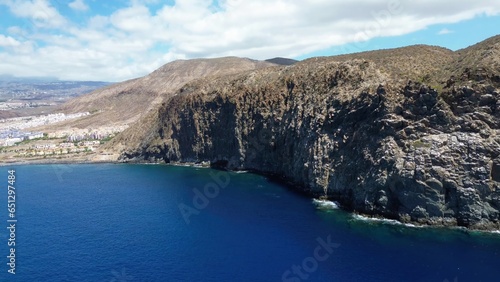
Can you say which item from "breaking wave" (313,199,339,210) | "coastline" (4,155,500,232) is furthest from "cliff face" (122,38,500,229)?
"breaking wave" (313,199,339,210)

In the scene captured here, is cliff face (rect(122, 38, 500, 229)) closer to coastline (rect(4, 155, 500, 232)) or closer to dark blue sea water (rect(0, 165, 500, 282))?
coastline (rect(4, 155, 500, 232))

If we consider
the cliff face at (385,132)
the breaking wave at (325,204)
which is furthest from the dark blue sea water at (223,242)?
the cliff face at (385,132)

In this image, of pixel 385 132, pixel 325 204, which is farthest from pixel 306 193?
pixel 385 132

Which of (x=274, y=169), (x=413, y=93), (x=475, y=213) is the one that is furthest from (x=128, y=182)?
(x=475, y=213)

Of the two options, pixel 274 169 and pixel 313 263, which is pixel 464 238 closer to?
pixel 313 263

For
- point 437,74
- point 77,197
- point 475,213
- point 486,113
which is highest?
point 437,74
